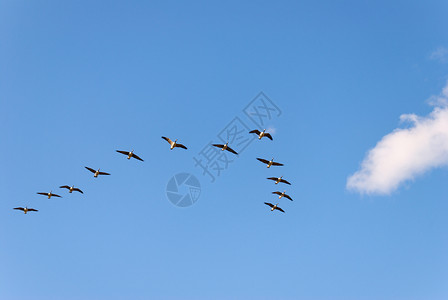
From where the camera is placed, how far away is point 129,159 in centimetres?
10456

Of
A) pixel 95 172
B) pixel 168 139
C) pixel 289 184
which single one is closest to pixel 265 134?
pixel 289 184

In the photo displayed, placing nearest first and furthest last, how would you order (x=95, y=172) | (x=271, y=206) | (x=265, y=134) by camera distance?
(x=265, y=134)
(x=95, y=172)
(x=271, y=206)

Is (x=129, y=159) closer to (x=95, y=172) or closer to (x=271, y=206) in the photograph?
(x=95, y=172)

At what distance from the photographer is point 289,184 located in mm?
108625

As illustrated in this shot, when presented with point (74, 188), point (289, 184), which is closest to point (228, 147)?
point (289, 184)

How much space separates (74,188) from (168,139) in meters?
30.6

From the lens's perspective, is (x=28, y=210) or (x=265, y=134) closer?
(x=265, y=134)

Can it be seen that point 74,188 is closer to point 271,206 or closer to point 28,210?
point 28,210

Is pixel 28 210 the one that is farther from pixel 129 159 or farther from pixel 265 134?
pixel 265 134

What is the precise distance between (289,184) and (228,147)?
19030 millimetres

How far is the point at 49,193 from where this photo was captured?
11456 centimetres

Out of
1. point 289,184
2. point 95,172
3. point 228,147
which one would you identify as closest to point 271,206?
point 289,184

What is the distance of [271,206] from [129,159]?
1565 inches

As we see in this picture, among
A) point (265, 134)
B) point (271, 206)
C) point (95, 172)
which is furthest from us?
point (271, 206)
